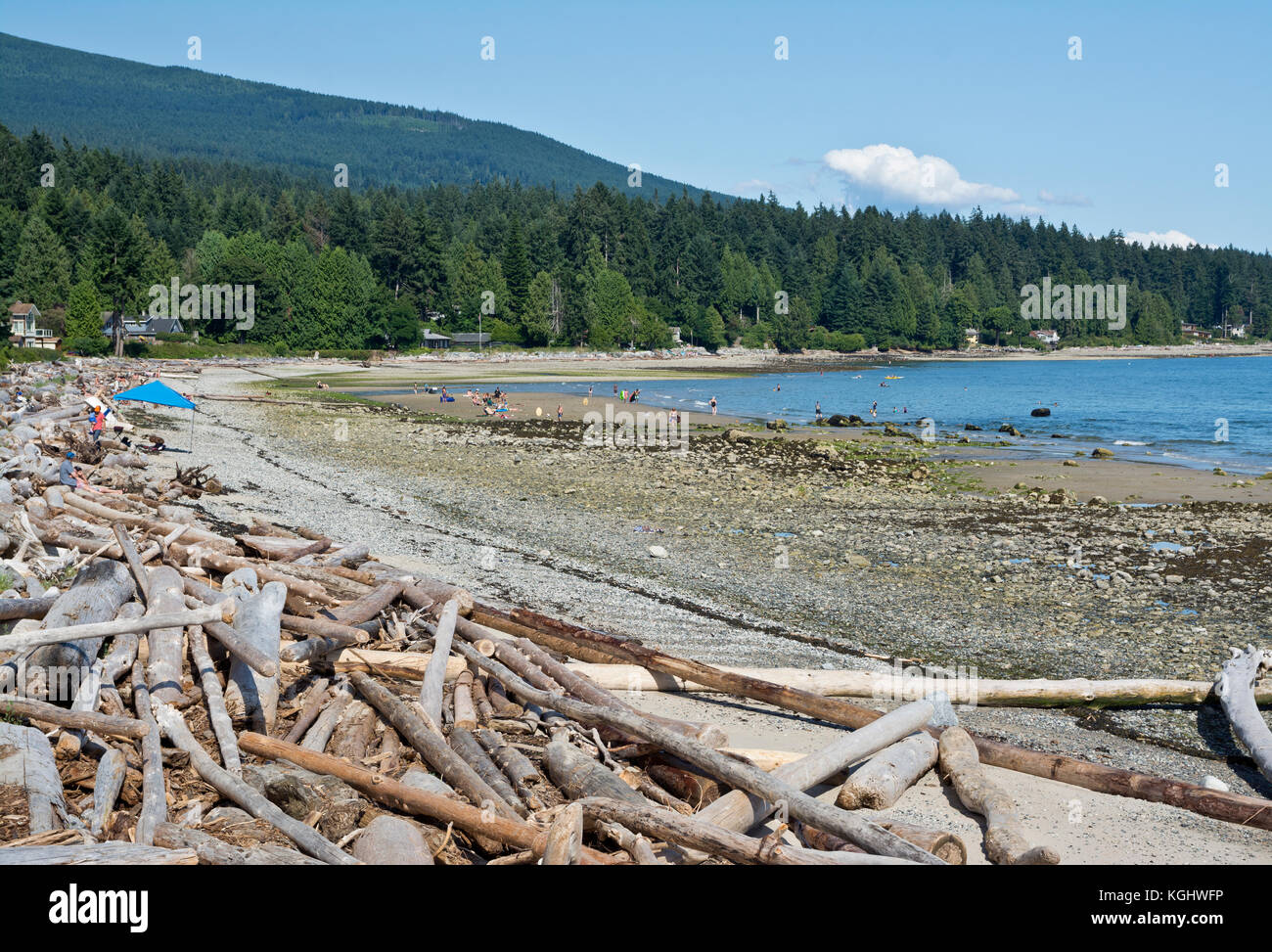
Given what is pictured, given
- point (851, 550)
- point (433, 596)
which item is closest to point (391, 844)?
point (433, 596)

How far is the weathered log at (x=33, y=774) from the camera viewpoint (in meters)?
5.91

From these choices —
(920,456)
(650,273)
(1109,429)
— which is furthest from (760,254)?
(920,456)

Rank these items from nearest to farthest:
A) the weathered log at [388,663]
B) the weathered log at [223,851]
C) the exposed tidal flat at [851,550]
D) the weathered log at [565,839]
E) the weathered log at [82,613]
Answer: the weathered log at [223,851] < the weathered log at [565,839] < the weathered log at [82,613] < the weathered log at [388,663] < the exposed tidal flat at [851,550]

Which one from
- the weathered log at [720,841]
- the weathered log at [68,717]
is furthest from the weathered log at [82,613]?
the weathered log at [720,841]

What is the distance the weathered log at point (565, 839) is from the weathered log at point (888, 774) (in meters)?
2.74

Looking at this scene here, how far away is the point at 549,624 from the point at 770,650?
130 inches

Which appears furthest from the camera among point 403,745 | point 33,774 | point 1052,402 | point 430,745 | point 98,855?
point 1052,402

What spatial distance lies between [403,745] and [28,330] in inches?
4033

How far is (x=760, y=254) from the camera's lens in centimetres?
18175

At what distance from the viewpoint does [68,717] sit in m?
7.06

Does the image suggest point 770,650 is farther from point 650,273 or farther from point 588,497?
point 650,273

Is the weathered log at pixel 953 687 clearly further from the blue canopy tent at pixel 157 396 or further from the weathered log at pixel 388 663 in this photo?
the blue canopy tent at pixel 157 396

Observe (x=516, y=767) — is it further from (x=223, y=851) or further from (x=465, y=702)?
(x=223, y=851)

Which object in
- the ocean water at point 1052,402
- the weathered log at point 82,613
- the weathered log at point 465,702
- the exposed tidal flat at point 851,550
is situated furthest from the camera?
the ocean water at point 1052,402
